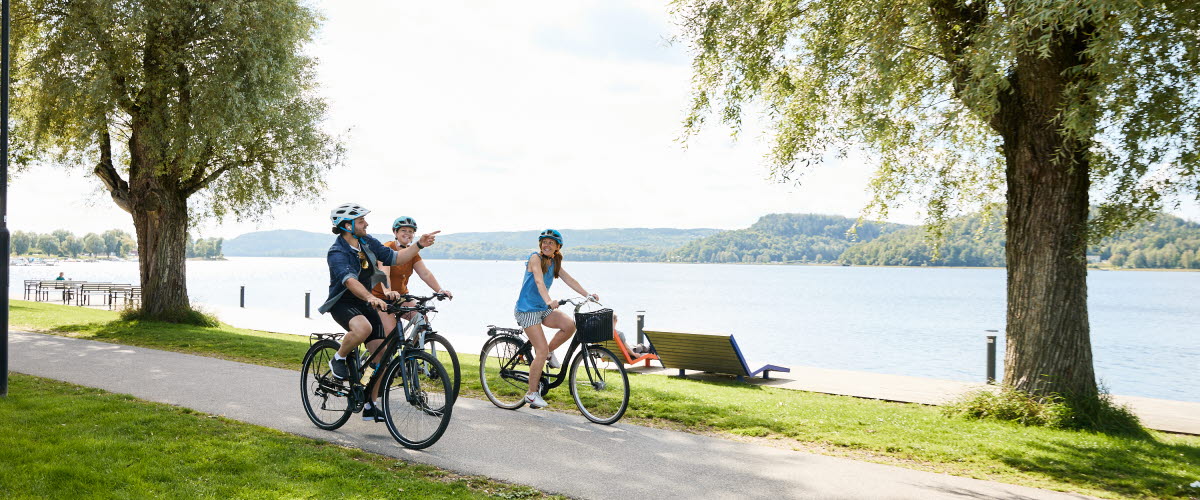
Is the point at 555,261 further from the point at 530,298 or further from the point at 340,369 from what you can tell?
the point at 340,369

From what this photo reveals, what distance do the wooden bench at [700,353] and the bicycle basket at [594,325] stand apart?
12.1ft

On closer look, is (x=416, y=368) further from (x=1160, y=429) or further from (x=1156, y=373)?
(x=1156, y=373)

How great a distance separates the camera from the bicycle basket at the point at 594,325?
6906 millimetres

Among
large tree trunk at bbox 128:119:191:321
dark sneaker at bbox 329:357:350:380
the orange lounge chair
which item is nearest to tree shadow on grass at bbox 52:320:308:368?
large tree trunk at bbox 128:119:191:321

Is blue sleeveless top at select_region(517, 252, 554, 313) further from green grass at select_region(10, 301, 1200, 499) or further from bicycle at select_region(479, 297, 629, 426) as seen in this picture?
green grass at select_region(10, 301, 1200, 499)

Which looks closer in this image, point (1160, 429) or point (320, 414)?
point (320, 414)

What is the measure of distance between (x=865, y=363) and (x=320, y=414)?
26200mm

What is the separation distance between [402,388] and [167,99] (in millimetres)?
12968

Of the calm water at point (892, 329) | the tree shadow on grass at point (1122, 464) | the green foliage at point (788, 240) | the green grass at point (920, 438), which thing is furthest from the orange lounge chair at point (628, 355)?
the green foliage at point (788, 240)

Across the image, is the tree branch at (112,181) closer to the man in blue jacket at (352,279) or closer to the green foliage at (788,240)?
the man in blue jacket at (352,279)

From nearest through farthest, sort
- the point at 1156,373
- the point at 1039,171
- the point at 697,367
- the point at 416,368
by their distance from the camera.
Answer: the point at 416,368
the point at 1039,171
the point at 697,367
the point at 1156,373

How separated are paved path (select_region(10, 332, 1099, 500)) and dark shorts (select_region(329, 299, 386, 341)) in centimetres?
85

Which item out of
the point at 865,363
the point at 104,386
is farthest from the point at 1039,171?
the point at 865,363

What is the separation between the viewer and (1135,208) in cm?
810
